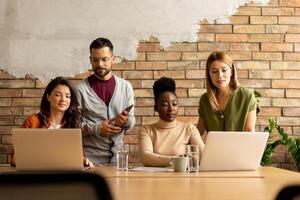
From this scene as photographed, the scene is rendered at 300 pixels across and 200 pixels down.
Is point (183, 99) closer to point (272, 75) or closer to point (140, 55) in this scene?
point (140, 55)

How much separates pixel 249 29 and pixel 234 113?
1588 millimetres

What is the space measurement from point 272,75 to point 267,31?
0.39 metres

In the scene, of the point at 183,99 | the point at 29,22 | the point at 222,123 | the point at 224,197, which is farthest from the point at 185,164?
the point at 29,22

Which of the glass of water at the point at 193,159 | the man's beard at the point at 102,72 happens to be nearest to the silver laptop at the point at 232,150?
the glass of water at the point at 193,159

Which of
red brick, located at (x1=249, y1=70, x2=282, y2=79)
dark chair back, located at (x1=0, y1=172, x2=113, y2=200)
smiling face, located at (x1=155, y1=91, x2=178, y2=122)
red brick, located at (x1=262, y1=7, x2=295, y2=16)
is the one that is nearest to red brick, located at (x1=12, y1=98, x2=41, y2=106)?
smiling face, located at (x1=155, y1=91, x2=178, y2=122)

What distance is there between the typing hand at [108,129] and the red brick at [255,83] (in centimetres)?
161

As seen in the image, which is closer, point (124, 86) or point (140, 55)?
point (124, 86)

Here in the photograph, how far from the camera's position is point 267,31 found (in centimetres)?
434

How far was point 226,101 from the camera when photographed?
301cm

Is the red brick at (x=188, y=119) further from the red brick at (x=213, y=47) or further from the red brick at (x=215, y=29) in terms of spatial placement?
the red brick at (x=215, y=29)

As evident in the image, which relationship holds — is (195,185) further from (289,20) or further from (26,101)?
(289,20)

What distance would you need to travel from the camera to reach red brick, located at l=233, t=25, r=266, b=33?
433 centimetres

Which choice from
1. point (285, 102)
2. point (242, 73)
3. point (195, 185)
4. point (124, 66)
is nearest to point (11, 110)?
point (124, 66)

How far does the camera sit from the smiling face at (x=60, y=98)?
2.89 metres
